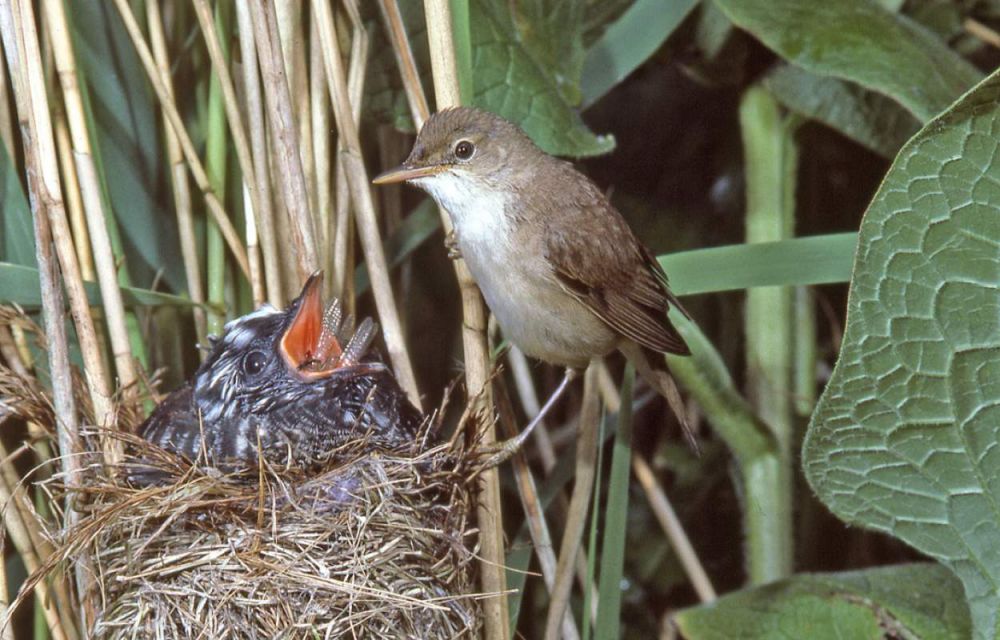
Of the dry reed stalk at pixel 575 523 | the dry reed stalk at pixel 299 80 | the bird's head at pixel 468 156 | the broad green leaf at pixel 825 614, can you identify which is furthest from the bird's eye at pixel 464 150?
the broad green leaf at pixel 825 614

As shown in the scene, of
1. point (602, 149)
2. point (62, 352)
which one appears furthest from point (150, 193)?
point (602, 149)

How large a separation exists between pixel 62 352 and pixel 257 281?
1.18ft

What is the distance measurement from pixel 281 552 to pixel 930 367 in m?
1.01

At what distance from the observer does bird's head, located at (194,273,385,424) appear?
1910 mm

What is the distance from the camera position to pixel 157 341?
6.77ft

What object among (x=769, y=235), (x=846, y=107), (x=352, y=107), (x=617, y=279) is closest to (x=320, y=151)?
(x=352, y=107)

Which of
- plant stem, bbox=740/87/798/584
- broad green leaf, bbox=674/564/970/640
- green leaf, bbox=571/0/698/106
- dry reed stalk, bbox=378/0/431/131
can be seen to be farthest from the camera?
plant stem, bbox=740/87/798/584

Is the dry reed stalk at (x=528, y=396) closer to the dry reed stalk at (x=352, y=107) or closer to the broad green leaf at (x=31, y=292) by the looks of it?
the dry reed stalk at (x=352, y=107)

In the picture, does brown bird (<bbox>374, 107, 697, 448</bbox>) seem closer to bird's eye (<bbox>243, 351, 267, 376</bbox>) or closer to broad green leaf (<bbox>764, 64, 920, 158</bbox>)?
bird's eye (<bbox>243, 351, 267, 376</bbox>)

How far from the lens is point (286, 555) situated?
165 cm

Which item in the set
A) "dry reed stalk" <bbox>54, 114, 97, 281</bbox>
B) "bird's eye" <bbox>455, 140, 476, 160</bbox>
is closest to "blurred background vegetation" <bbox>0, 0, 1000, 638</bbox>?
"dry reed stalk" <bbox>54, 114, 97, 281</bbox>

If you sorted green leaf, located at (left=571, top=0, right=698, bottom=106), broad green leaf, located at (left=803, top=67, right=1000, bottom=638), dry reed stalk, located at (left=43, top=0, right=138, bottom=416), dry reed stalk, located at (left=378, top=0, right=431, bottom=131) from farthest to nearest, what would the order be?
green leaf, located at (left=571, top=0, right=698, bottom=106), dry reed stalk, located at (left=378, top=0, right=431, bottom=131), dry reed stalk, located at (left=43, top=0, right=138, bottom=416), broad green leaf, located at (left=803, top=67, right=1000, bottom=638)

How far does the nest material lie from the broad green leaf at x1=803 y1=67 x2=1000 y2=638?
63 centimetres

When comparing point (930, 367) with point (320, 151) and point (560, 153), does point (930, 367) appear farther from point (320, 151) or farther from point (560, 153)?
point (320, 151)
